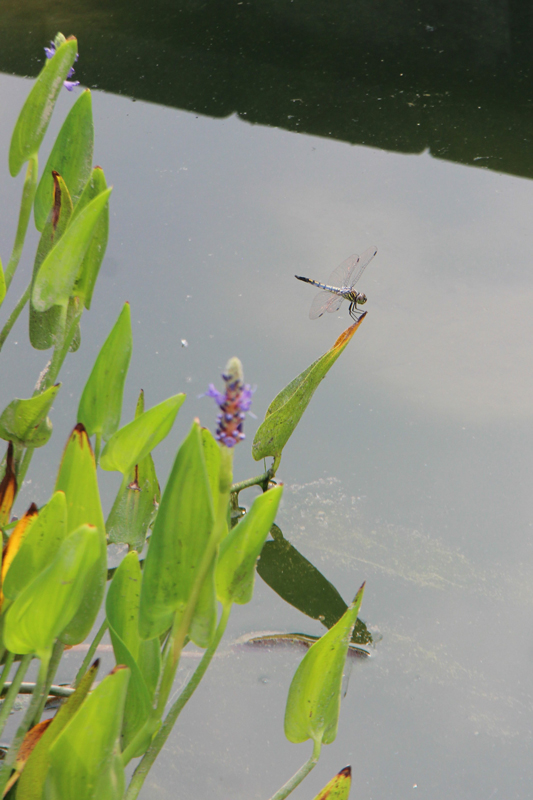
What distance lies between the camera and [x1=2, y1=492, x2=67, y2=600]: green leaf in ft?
2.02

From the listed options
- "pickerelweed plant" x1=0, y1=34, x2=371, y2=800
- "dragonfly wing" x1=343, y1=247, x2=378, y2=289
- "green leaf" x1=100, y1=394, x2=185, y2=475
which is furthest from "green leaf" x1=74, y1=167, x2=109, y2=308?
"dragonfly wing" x1=343, y1=247, x2=378, y2=289

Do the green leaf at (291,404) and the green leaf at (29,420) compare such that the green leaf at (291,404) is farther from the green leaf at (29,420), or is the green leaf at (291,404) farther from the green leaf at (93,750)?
the green leaf at (93,750)

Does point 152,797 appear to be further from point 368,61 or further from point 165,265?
point 368,61

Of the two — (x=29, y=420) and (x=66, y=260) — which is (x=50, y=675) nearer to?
(x=29, y=420)

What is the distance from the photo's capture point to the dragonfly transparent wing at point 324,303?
4.94ft

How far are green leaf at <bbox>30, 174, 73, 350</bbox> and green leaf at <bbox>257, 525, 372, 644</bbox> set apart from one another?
0.52m

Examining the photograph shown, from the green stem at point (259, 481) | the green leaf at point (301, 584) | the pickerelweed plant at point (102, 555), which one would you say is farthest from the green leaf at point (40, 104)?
the green leaf at point (301, 584)

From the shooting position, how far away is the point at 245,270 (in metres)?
1.62

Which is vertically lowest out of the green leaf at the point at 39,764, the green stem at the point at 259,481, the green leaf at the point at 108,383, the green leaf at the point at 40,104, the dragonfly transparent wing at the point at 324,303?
the green leaf at the point at 39,764

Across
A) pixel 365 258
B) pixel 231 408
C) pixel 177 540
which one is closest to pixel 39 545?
pixel 177 540

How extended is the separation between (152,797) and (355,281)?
1067mm

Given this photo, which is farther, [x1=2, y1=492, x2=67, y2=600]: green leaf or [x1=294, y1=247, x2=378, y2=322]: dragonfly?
[x1=294, y1=247, x2=378, y2=322]: dragonfly

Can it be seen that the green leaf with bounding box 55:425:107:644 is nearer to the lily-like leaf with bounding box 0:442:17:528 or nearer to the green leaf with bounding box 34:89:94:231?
the lily-like leaf with bounding box 0:442:17:528

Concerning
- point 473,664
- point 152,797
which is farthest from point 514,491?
point 152,797
